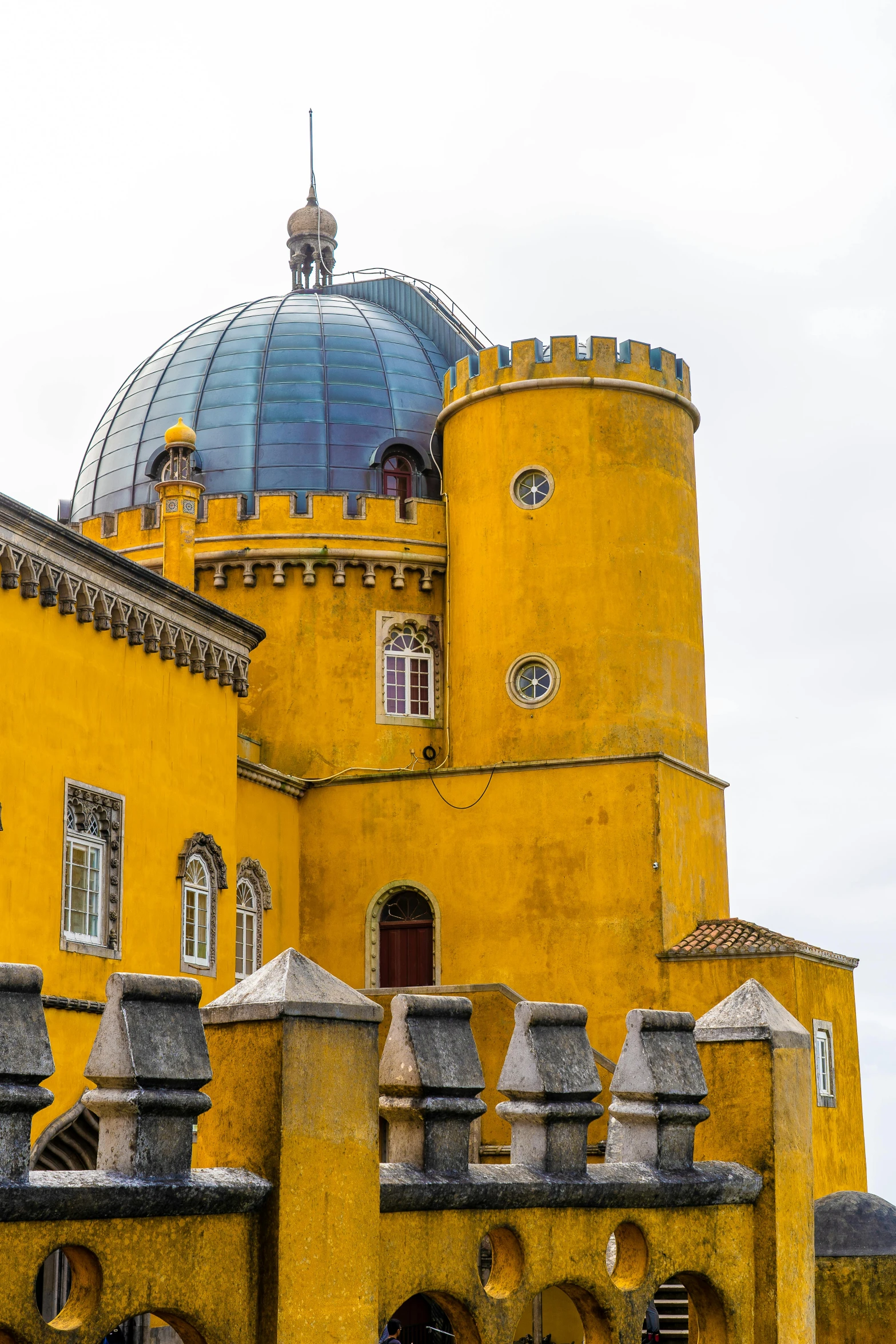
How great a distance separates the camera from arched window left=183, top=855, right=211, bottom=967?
22.7 meters

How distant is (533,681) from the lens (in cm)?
2825

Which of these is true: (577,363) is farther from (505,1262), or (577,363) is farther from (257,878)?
(505,1262)

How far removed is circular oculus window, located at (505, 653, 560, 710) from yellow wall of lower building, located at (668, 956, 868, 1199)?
487 cm

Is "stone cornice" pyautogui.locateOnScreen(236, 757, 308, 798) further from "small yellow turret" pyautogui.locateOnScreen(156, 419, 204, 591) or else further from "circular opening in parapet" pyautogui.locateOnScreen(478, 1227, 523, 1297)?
"circular opening in parapet" pyautogui.locateOnScreen(478, 1227, 523, 1297)

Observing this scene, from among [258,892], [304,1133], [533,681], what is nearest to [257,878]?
[258,892]

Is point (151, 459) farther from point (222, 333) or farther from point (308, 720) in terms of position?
point (308, 720)

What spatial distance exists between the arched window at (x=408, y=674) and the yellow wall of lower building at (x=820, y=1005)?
6.79 meters

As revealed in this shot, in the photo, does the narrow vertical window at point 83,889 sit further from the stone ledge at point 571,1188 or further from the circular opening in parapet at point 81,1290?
the circular opening in parapet at point 81,1290

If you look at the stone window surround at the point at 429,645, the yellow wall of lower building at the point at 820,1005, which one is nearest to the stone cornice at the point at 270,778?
the stone window surround at the point at 429,645

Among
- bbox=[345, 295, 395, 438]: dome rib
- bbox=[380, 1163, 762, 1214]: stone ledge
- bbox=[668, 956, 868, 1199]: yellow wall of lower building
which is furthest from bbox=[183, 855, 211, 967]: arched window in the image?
bbox=[380, 1163, 762, 1214]: stone ledge

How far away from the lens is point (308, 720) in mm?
29641

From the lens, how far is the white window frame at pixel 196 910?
73.6ft

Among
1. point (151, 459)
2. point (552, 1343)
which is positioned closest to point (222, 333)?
point (151, 459)

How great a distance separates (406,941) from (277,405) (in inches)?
404
